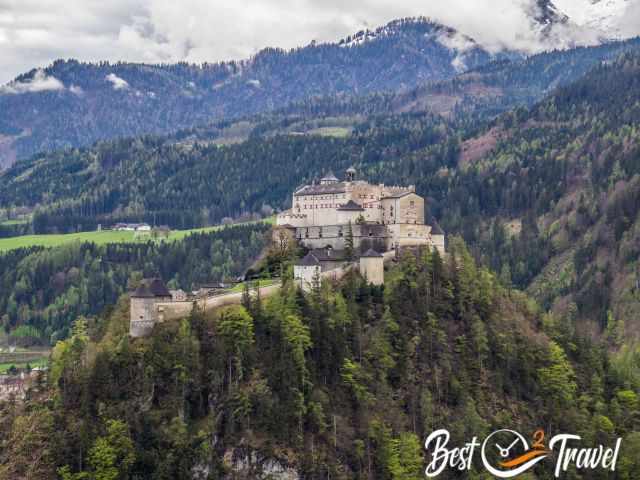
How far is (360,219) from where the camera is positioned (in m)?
145

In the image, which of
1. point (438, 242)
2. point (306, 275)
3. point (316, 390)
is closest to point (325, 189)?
point (438, 242)

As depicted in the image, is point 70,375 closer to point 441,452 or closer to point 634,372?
point 441,452

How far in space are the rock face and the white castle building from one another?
39.3 metres

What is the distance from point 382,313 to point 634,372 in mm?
51237

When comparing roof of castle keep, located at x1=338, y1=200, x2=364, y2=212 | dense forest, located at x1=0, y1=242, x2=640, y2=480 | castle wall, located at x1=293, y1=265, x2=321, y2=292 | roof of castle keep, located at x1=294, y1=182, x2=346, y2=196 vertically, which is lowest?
dense forest, located at x1=0, y1=242, x2=640, y2=480

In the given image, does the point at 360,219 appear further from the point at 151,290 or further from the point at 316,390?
the point at 151,290

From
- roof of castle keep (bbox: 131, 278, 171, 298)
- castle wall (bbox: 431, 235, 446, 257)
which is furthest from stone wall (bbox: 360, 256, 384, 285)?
roof of castle keep (bbox: 131, 278, 171, 298)

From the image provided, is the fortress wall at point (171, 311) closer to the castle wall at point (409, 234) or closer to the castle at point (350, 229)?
the castle at point (350, 229)

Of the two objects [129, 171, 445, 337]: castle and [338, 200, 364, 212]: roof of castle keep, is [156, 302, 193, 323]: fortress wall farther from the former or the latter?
[338, 200, 364, 212]: roof of castle keep

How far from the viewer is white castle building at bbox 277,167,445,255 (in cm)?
14325

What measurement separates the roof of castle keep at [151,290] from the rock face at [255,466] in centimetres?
1838

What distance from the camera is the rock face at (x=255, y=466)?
108 m

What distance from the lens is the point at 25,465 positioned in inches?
4149

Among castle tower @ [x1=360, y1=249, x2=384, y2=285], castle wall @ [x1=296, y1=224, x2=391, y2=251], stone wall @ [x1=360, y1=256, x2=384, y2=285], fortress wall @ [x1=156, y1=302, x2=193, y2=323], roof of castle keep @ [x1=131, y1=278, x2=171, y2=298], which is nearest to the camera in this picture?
roof of castle keep @ [x1=131, y1=278, x2=171, y2=298]
